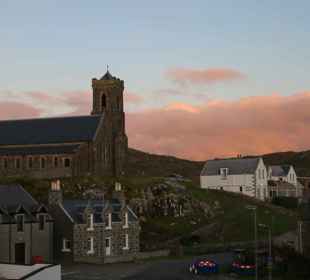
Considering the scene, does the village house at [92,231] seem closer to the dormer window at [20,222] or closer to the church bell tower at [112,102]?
the dormer window at [20,222]

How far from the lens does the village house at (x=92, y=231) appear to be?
63375mm

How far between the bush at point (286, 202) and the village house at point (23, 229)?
5229 cm

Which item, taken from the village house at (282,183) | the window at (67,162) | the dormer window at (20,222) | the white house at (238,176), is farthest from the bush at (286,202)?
the dormer window at (20,222)

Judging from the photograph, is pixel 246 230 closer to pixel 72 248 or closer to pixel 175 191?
pixel 175 191

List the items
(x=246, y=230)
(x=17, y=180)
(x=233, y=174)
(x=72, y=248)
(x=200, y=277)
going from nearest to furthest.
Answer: (x=200, y=277), (x=72, y=248), (x=246, y=230), (x=17, y=180), (x=233, y=174)

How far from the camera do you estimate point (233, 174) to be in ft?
362

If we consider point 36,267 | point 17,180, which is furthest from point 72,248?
point 17,180

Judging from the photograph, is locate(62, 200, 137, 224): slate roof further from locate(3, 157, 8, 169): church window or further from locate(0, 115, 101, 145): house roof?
locate(3, 157, 8, 169): church window

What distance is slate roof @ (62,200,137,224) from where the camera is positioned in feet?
211

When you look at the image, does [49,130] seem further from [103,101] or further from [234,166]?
[234,166]

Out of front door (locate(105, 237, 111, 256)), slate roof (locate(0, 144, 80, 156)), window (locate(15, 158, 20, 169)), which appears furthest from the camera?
window (locate(15, 158, 20, 169))

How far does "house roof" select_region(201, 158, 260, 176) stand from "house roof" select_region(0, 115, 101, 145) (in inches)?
874

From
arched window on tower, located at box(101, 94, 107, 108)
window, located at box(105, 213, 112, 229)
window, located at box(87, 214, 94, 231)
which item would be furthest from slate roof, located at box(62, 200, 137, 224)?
arched window on tower, located at box(101, 94, 107, 108)

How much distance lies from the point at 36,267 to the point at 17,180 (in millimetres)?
47262
